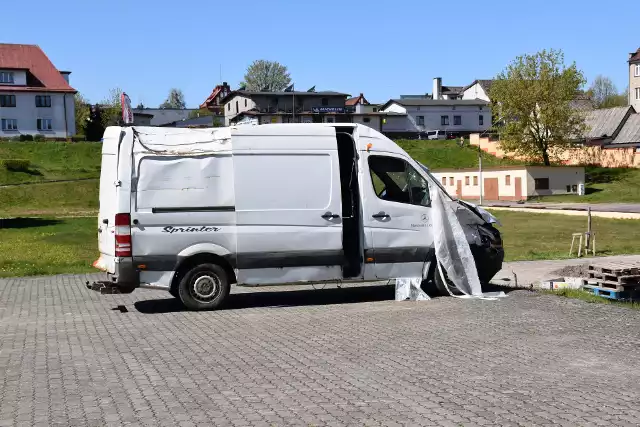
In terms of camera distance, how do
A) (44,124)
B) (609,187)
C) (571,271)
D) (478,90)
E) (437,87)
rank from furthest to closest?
(437,87) → (478,90) → (44,124) → (609,187) → (571,271)

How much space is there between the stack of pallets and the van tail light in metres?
7.86

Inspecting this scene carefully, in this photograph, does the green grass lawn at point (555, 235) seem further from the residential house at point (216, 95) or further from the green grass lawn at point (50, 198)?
the residential house at point (216, 95)

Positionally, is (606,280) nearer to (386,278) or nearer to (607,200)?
(386,278)

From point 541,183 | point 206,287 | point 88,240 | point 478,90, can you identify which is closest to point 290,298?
point 206,287

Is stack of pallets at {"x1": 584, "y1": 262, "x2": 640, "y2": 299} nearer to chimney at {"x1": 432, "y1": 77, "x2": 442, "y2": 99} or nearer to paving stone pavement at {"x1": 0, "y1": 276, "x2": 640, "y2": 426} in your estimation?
paving stone pavement at {"x1": 0, "y1": 276, "x2": 640, "y2": 426}

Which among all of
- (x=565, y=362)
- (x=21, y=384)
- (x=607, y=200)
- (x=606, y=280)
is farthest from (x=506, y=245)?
(x=607, y=200)

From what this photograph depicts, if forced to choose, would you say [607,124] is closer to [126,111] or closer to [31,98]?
[31,98]

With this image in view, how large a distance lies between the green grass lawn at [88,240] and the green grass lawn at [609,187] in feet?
56.4

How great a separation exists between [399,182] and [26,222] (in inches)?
1300

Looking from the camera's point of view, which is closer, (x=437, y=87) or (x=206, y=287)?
(x=206, y=287)

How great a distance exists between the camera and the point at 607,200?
6272 centimetres

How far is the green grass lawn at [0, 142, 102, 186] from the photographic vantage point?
220 ft

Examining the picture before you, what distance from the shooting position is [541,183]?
6806 centimetres

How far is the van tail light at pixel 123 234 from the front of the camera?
40.6 ft
